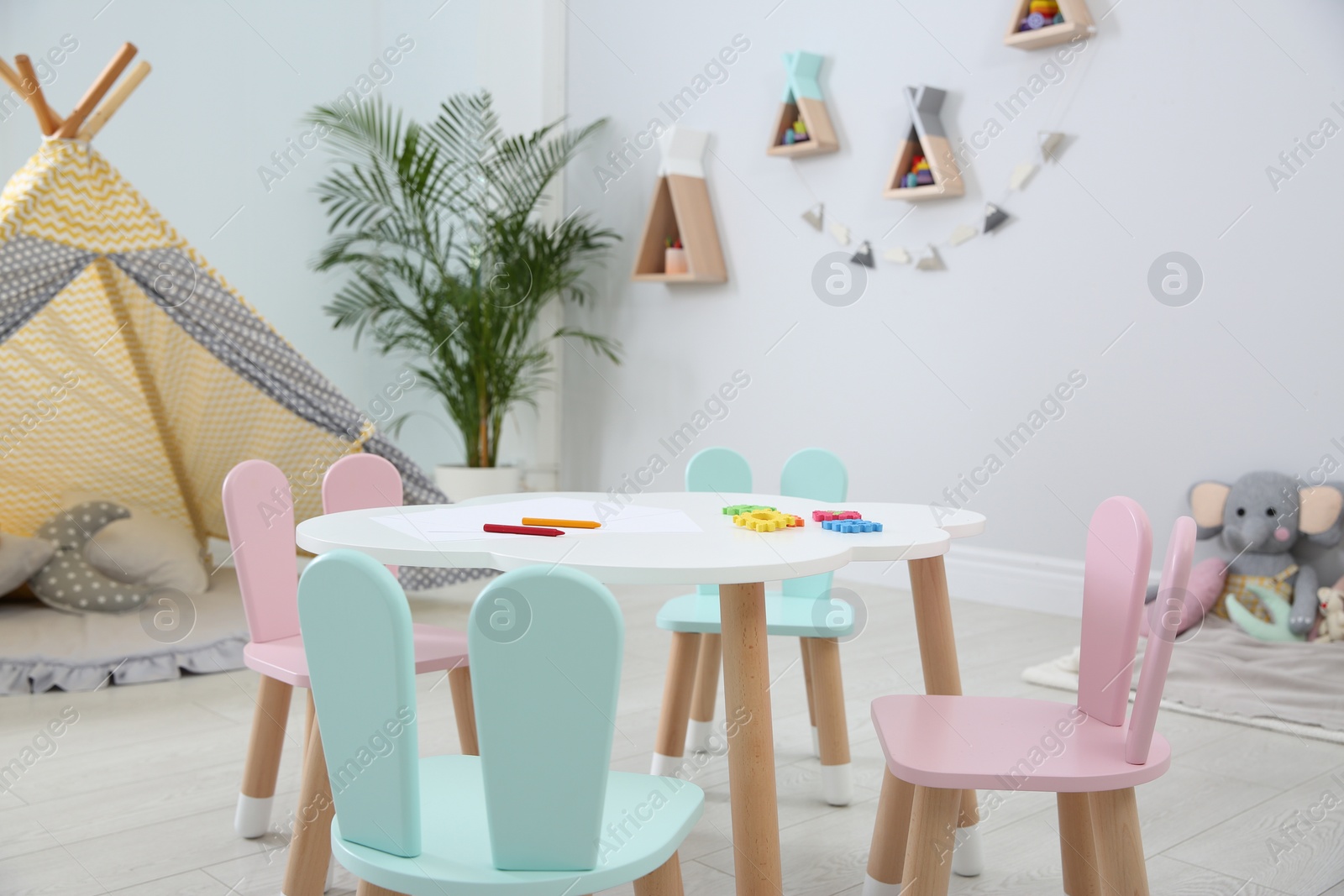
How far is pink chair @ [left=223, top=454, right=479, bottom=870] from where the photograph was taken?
1588 millimetres

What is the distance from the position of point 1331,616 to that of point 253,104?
14.0 ft

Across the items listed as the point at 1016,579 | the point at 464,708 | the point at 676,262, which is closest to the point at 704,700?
the point at 464,708

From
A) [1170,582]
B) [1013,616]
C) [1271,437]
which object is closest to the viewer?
[1170,582]

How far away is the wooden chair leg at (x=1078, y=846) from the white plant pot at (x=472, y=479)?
3302 mm

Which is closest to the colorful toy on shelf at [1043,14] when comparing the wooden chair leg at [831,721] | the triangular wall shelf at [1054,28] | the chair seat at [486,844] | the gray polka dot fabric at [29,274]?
the triangular wall shelf at [1054,28]

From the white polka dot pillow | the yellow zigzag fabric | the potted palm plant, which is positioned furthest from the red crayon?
the potted palm plant

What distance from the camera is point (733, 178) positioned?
425 centimetres

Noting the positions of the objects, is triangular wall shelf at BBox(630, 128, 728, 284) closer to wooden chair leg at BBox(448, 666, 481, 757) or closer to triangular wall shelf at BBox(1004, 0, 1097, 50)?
triangular wall shelf at BBox(1004, 0, 1097, 50)

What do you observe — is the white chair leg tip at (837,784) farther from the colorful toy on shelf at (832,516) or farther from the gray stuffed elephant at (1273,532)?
the gray stuffed elephant at (1273,532)

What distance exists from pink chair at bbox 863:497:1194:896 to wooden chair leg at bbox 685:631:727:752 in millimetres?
701

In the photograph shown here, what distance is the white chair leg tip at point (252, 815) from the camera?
1.73m

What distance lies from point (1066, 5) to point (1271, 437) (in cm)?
135

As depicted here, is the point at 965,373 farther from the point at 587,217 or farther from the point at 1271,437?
the point at 587,217

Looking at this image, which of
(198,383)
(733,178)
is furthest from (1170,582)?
(733,178)
